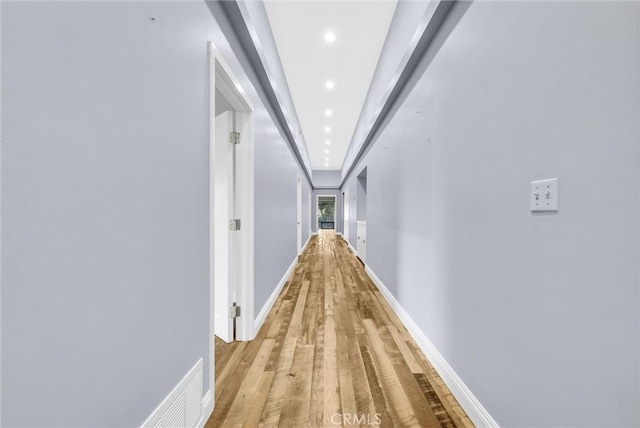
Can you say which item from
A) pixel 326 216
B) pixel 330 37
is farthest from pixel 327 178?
pixel 330 37

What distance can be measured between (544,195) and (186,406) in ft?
5.85

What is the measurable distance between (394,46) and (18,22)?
2.89 meters

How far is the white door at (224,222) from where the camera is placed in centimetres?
213

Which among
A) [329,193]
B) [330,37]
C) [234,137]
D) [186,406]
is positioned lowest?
[186,406]

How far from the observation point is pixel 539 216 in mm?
971

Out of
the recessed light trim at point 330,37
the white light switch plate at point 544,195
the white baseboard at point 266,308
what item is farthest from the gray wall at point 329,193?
the white light switch plate at point 544,195

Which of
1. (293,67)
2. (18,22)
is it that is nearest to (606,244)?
(18,22)

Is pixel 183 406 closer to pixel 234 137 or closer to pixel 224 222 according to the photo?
pixel 224 222

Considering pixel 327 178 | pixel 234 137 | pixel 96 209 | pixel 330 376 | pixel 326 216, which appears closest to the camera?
pixel 96 209

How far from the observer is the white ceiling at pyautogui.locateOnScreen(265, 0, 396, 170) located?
2.51 meters

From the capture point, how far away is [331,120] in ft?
18.9

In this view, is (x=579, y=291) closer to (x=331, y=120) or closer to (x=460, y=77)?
(x=460, y=77)

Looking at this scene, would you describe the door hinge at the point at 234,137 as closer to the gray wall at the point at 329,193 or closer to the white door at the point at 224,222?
the white door at the point at 224,222

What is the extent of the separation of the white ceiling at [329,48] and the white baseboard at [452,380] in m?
3.17
